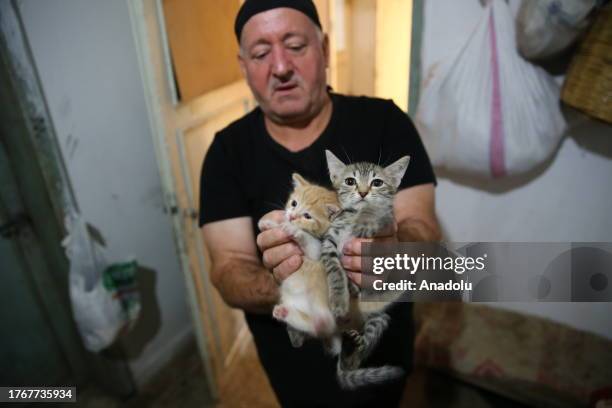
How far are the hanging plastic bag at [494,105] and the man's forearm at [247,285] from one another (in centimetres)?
56

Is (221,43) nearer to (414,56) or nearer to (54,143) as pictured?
(414,56)

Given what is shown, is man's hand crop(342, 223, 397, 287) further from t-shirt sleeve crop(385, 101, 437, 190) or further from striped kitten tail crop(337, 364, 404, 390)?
striped kitten tail crop(337, 364, 404, 390)

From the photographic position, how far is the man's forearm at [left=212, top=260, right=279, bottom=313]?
2.29ft

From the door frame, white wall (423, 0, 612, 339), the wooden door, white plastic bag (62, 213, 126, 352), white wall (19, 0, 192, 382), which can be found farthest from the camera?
white plastic bag (62, 213, 126, 352)

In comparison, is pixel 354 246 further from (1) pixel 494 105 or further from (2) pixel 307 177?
(1) pixel 494 105

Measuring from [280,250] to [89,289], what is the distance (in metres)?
1.30

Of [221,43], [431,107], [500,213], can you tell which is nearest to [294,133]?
[221,43]

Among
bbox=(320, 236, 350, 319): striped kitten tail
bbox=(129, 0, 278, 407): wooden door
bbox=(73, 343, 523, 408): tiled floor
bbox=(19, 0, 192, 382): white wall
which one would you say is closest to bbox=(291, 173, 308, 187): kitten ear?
bbox=(320, 236, 350, 319): striped kitten tail

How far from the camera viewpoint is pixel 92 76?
1.40m

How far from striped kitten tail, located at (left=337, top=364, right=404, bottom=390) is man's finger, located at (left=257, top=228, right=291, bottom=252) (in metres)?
0.29

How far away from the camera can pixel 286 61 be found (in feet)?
1.92

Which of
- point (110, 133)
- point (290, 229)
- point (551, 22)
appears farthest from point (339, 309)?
point (110, 133)

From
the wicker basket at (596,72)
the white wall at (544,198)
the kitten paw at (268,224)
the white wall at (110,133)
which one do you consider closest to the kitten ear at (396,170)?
the kitten paw at (268,224)

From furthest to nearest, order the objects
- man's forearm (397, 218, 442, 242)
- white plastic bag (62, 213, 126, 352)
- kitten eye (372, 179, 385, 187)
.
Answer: white plastic bag (62, 213, 126, 352), man's forearm (397, 218, 442, 242), kitten eye (372, 179, 385, 187)
